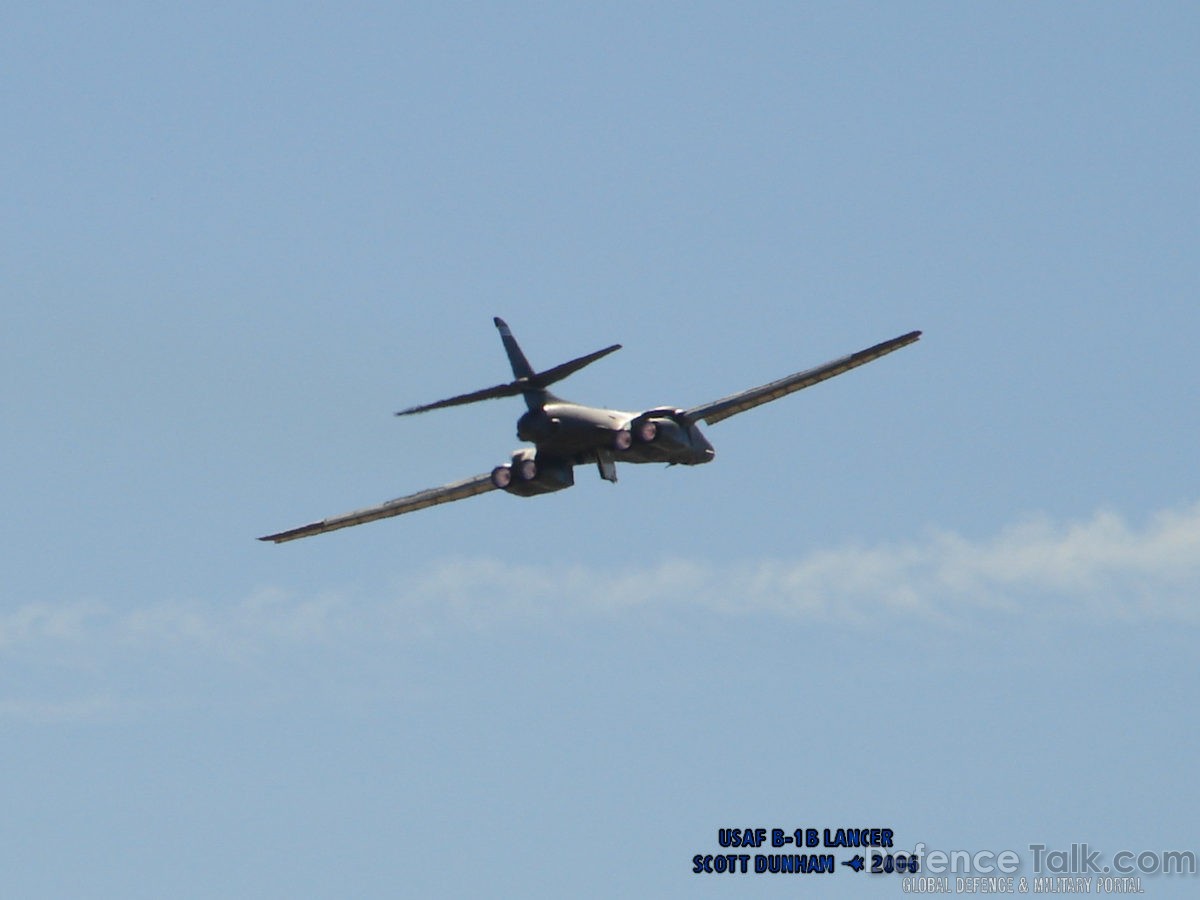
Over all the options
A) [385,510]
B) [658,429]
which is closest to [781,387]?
[658,429]

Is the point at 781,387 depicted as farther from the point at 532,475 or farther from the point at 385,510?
the point at 385,510

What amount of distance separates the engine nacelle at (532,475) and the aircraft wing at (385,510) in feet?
16.9

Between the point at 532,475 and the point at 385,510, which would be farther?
the point at 385,510

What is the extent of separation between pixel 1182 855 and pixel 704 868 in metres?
18.7

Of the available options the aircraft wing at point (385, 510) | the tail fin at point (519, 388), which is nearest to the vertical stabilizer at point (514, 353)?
the tail fin at point (519, 388)

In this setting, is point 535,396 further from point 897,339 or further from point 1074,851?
point 1074,851

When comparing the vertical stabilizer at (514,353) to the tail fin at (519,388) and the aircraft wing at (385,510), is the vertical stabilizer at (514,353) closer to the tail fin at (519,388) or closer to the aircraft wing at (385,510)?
the tail fin at (519,388)

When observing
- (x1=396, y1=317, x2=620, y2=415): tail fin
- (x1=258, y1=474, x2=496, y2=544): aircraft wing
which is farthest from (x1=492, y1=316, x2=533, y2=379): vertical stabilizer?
(x1=258, y1=474, x2=496, y2=544): aircraft wing

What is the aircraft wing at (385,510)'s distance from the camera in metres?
97.6

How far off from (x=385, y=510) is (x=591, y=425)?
13.5m

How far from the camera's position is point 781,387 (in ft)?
300

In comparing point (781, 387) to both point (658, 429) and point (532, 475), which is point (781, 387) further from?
point (532, 475)

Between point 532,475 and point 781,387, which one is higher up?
point 781,387

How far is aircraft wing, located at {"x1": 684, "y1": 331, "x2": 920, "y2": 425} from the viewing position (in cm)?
8950
